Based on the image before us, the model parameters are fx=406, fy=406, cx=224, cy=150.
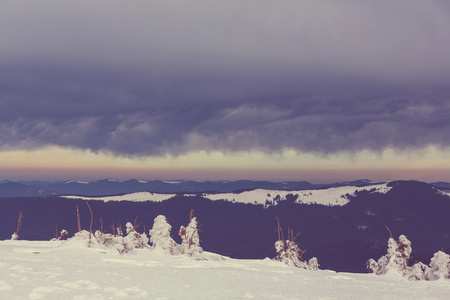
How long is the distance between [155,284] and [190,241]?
2644 centimetres

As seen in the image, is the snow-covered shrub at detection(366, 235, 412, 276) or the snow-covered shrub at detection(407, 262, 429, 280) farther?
the snow-covered shrub at detection(366, 235, 412, 276)

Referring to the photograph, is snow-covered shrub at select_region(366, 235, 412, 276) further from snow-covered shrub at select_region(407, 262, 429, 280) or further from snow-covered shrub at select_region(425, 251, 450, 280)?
snow-covered shrub at select_region(425, 251, 450, 280)

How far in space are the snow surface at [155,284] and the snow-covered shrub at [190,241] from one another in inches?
727

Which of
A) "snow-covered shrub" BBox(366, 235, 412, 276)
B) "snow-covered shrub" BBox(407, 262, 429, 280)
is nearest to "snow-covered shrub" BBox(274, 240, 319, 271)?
"snow-covered shrub" BBox(366, 235, 412, 276)

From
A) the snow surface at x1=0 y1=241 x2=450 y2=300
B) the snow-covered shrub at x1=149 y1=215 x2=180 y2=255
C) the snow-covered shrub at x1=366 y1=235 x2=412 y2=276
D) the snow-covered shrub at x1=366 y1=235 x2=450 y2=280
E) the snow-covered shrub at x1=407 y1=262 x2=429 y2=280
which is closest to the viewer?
the snow surface at x1=0 y1=241 x2=450 y2=300

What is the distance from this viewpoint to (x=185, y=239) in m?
42.6

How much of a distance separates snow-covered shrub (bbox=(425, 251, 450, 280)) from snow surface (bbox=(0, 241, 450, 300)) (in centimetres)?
3502

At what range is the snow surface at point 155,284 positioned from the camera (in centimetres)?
1421

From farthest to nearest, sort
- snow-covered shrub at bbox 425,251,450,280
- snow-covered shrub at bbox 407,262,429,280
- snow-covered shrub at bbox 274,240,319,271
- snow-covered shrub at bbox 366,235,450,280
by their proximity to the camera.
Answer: snow-covered shrub at bbox 274,240,319,271 → snow-covered shrub at bbox 407,262,429,280 → snow-covered shrub at bbox 366,235,450,280 → snow-covered shrub at bbox 425,251,450,280

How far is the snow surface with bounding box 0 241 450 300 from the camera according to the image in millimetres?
14211

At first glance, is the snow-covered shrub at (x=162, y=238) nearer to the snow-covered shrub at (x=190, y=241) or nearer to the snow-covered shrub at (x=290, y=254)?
the snow-covered shrub at (x=190, y=241)

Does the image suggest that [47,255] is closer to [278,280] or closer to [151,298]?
[151,298]

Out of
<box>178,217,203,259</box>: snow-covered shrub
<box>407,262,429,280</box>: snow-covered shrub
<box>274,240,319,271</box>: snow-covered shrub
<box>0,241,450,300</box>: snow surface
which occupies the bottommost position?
<box>407,262,429,280</box>: snow-covered shrub

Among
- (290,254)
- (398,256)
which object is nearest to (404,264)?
(398,256)
